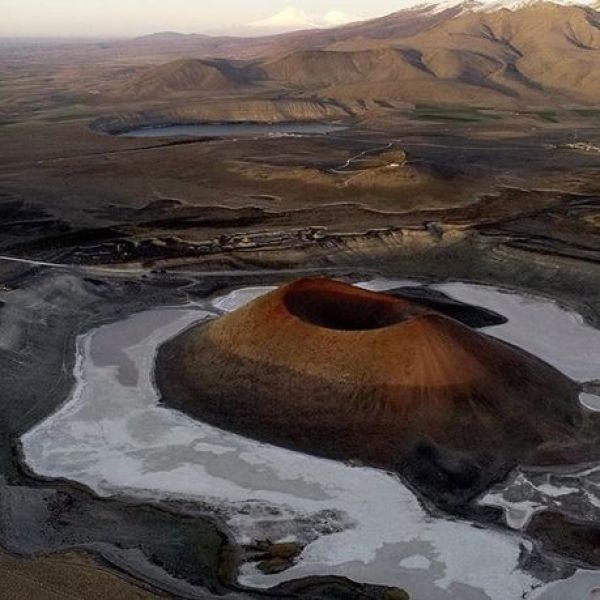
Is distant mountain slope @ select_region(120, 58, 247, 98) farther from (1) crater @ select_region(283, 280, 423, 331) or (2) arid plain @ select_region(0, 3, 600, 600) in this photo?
(1) crater @ select_region(283, 280, 423, 331)

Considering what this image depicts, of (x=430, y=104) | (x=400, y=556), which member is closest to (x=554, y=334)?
(x=400, y=556)

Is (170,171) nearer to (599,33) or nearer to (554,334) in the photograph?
(554,334)

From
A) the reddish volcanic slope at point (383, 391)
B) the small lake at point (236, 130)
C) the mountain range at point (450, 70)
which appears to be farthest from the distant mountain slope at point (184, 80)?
the reddish volcanic slope at point (383, 391)

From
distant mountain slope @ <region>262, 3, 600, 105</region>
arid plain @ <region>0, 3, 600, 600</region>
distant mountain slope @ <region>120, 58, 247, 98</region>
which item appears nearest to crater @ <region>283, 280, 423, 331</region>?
arid plain @ <region>0, 3, 600, 600</region>

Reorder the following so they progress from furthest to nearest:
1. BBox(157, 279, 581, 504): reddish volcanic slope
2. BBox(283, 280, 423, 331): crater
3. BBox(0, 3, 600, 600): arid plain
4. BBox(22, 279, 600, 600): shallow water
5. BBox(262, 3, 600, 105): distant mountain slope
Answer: BBox(262, 3, 600, 105): distant mountain slope < BBox(283, 280, 423, 331): crater < BBox(157, 279, 581, 504): reddish volcanic slope < BBox(0, 3, 600, 600): arid plain < BBox(22, 279, 600, 600): shallow water

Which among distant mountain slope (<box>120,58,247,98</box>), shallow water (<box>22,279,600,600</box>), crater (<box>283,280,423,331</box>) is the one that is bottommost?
shallow water (<box>22,279,600,600</box>)

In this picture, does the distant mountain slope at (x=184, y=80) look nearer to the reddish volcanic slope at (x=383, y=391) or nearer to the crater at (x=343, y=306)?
the crater at (x=343, y=306)
